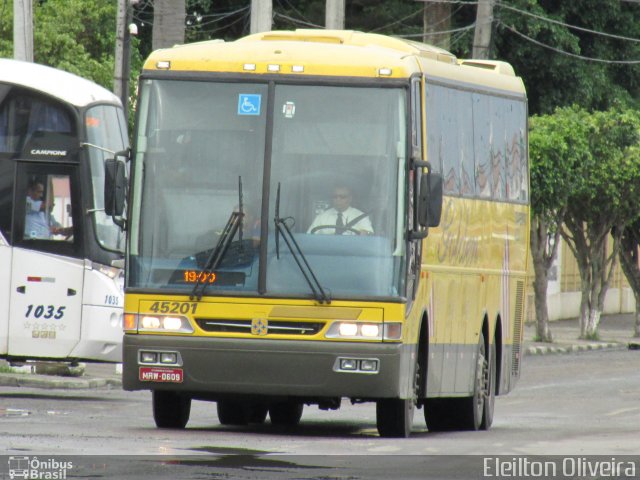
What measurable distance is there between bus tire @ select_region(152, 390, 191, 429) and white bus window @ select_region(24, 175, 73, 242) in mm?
5185

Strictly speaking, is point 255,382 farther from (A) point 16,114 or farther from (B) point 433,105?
(A) point 16,114

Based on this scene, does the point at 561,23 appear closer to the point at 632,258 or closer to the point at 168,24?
the point at 632,258

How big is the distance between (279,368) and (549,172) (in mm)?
22516

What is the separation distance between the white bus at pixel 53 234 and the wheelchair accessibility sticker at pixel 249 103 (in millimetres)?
6045

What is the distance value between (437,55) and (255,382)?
148 inches

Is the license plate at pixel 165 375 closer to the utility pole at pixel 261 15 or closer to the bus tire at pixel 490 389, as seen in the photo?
the bus tire at pixel 490 389

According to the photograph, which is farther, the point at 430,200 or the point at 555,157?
the point at 555,157

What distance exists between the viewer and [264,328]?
1401 cm

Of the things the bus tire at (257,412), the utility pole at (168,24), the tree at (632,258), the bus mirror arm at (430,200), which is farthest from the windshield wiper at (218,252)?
the tree at (632,258)

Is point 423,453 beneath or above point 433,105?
beneath

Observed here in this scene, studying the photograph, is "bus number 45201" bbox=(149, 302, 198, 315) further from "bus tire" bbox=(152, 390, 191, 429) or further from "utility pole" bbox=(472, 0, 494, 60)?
"utility pole" bbox=(472, 0, 494, 60)

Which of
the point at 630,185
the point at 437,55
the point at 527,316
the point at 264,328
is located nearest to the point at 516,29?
the point at 630,185

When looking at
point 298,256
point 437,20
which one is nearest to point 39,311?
point 298,256

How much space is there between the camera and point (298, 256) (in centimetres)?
1401
